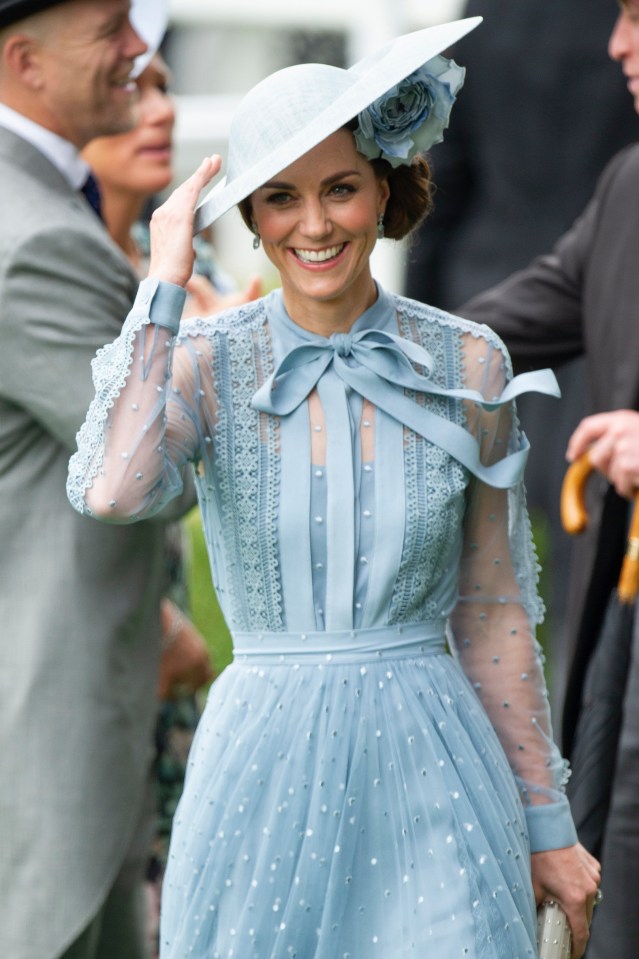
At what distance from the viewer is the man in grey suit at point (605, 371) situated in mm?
3713

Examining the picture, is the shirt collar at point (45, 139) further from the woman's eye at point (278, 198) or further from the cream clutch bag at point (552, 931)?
the cream clutch bag at point (552, 931)

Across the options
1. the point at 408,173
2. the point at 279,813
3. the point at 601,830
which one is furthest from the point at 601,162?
the point at 279,813

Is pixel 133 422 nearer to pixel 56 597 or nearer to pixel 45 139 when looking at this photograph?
pixel 56 597

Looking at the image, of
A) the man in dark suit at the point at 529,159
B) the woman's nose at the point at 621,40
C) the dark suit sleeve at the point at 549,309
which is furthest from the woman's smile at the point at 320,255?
the man in dark suit at the point at 529,159

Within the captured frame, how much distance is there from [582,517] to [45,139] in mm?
1235

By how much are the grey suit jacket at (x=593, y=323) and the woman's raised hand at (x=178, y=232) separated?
53.5 inches

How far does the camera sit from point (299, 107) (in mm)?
2799

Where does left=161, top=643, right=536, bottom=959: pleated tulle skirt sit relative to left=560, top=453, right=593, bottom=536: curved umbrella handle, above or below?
below

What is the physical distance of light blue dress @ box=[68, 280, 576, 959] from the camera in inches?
110

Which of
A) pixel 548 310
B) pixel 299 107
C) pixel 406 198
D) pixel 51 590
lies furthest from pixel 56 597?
pixel 548 310

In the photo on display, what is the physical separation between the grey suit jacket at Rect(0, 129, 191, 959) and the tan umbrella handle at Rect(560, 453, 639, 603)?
2.34ft

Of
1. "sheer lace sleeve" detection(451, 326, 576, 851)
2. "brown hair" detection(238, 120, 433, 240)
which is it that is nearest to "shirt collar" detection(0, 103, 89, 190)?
"brown hair" detection(238, 120, 433, 240)

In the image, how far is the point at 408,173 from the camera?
3.00 meters

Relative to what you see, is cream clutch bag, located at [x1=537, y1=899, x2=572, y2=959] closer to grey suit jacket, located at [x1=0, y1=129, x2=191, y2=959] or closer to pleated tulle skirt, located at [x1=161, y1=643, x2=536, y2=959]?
pleated tulle skirt, located at [x1=161, y1=643, x2=536, y2=959]
